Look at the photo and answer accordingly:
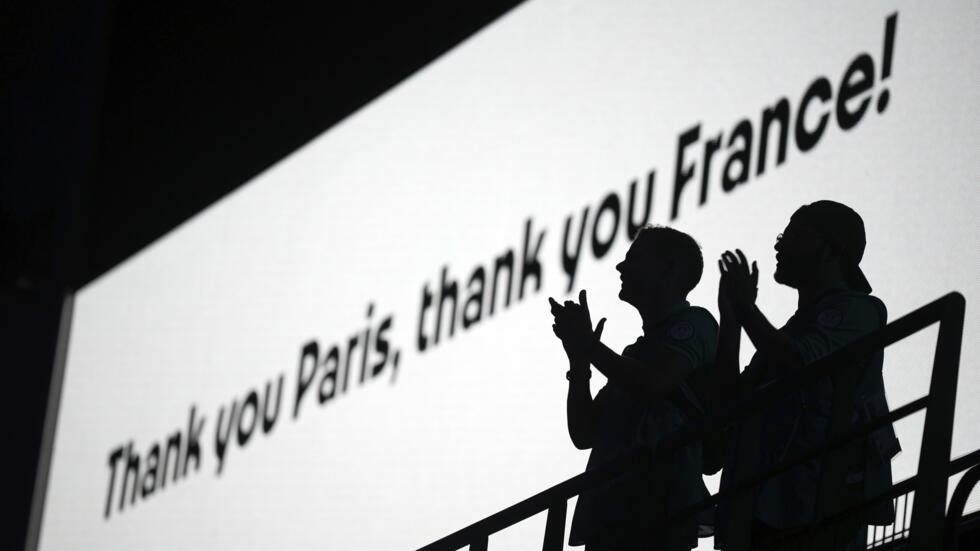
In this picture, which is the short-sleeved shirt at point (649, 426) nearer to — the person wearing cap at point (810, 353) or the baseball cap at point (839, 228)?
the person wearing cap at point (810, 353)

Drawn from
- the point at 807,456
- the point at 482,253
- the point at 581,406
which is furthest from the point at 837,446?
the point at 482,253

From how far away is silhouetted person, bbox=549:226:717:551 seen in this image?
7.05 ft

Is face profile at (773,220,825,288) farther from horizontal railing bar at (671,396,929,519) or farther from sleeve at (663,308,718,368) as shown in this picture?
horizontal railing bar at (671,396,929,519)

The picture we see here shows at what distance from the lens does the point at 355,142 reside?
226 inches

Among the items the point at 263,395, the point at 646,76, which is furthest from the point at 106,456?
the point at 646,76

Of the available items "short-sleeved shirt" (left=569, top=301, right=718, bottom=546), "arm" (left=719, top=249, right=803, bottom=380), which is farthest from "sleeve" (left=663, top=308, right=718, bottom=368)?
"arm" (left=719, top=249, right=803, bottom=380)

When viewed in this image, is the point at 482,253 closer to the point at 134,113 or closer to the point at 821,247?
the point at 821,247

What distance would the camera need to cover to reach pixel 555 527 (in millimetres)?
2262

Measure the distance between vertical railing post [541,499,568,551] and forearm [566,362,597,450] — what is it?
0.61 ft

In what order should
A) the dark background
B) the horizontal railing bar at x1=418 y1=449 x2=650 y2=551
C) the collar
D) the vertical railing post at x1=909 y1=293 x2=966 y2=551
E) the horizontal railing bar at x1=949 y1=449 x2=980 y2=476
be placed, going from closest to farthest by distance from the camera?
the vertical railing post at x1=909 y1=293 x2=966 y2=551 < the horizontal railing bar at x1=418 y1=449 x2=650 y2=551 < the collar < the horizontal railing bar at x1=949 y1=449 x2=980 y2=476 < the dark background

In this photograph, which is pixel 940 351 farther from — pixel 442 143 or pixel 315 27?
pixel 315 27

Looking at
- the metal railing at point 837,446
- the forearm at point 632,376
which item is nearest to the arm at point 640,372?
the forearm at point 632,376

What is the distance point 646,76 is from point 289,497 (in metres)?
2.29

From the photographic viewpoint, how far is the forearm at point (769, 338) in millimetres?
2084
